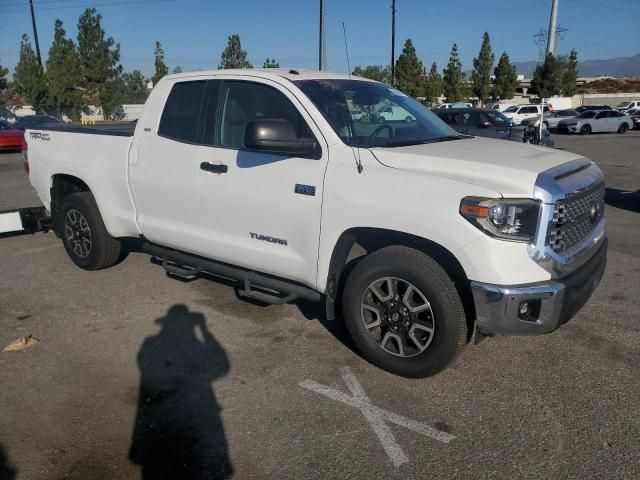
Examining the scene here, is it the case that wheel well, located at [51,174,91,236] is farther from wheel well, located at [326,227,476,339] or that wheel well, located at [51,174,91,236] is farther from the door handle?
wheel well, located at [326,227,476,339]

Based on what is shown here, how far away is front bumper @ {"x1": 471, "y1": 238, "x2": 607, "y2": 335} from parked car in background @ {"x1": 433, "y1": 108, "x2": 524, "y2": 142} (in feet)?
47.8

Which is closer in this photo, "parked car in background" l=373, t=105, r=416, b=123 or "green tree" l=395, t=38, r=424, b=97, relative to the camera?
"parked car in background" l=373, t=105, r=416, b=123

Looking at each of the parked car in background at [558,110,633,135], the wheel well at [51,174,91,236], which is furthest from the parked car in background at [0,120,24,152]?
the parked car in background at [558,110,633,135]

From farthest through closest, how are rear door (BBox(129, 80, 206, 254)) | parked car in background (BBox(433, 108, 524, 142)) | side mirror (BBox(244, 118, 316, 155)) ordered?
parked car in background (BBox(433, 108, 524, 142))
rear door (BBox(129, 80, 206, 254))
side mirror (BBox(244, 118, 316, 155))

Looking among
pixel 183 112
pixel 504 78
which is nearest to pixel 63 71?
pixel 504 78

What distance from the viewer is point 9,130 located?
21922 mm

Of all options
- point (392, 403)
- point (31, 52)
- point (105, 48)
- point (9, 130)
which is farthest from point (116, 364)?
point (31, 52)

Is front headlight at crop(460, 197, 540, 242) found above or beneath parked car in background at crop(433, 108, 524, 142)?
above

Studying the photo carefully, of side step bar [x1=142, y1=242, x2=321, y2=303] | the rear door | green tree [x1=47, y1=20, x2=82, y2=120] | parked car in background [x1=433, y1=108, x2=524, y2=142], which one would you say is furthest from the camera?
green tree [x1=47, y1=20, x2=82, y2=120]

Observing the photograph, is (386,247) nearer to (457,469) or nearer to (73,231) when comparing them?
(457,469)

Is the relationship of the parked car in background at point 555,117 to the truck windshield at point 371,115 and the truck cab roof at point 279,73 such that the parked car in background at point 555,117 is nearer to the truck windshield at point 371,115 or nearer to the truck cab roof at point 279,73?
the truck windshield at point 371,115

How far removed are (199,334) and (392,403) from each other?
1.78m

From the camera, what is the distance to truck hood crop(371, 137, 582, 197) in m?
3.22

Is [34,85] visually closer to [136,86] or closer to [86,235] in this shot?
[136,86]
